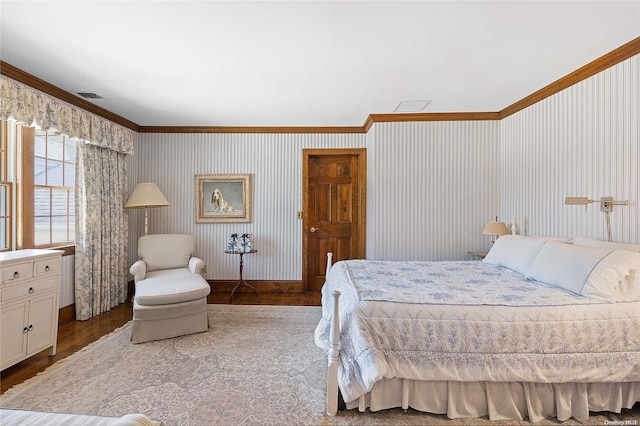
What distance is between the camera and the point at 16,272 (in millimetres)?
2160

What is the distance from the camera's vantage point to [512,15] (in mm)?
1841

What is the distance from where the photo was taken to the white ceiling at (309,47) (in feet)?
5.90

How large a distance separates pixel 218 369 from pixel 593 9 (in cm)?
362

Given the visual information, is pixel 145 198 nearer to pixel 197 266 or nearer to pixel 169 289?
pixel 197 266

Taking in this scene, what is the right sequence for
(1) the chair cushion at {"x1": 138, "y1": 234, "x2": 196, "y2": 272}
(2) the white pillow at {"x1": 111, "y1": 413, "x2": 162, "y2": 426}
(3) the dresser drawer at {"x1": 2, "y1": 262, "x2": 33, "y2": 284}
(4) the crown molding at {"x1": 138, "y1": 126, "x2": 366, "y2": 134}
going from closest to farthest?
1. (2) the white pillow at {"x1": 111, "y1": 413, "x2": 162, "y2": 426}
2. (3) the dresser drawer at {"x1": 2, "y1": 262, "x2": 33, "y2": 284}
3. (1) the chair cushion at {"x1": 138, "y1": 234, "x2": 196, "y2": 272}
4. (4) the crown molding at {"x1": 138, "y1": 126, "x2": 366, "y2": 134}

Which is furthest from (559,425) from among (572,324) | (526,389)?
(572,324)

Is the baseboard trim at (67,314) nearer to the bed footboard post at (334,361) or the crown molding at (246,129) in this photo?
the crown molding at (246,129)

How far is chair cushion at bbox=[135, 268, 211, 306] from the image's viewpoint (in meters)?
2.70

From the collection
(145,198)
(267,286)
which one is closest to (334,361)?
(267,286)

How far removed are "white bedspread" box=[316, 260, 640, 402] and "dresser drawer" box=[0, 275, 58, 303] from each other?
2460 millimetres

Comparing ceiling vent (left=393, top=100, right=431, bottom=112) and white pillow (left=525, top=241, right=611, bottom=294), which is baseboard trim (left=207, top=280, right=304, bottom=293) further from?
white pillow (left=525, top=241, right=611, bottom=294)

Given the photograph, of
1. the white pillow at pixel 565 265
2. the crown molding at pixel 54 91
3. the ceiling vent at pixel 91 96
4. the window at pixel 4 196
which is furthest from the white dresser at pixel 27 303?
the white pillow at pixel 565 265

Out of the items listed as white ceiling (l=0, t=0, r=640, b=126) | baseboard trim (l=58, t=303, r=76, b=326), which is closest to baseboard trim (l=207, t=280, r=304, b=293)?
baseboard trim (l=58, t=303, r=76, b=326)

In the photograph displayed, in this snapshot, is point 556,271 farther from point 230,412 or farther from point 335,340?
point 230,412
